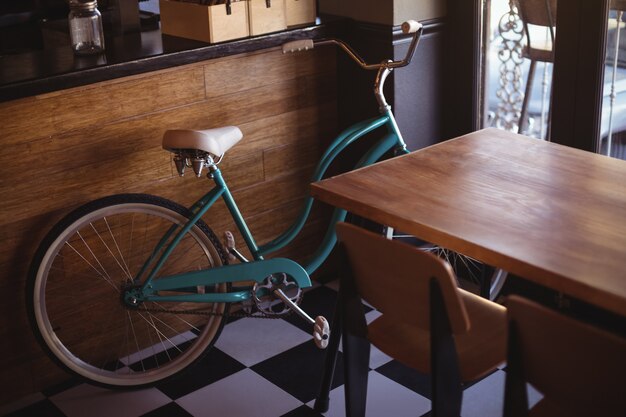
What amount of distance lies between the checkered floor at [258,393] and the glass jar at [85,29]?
1181mm

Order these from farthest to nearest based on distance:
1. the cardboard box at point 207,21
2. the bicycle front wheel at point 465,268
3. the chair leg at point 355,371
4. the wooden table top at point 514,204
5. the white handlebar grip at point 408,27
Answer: the bicycle front wheel at point 465,268
the cardboard box at point 207,21
the white handlebar grip at point 408,27
the chair leg at point 355,371
the wooden table top at point 514,204

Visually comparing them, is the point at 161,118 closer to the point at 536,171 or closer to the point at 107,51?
the point at 107,51

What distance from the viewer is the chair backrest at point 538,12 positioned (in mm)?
3127

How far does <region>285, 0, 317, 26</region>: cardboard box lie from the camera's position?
329 centimetres

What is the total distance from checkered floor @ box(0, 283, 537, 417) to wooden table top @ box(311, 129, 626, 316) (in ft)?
2.72

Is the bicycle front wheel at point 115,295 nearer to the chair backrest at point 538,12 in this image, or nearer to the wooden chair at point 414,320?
the wooden chair at point 414,320

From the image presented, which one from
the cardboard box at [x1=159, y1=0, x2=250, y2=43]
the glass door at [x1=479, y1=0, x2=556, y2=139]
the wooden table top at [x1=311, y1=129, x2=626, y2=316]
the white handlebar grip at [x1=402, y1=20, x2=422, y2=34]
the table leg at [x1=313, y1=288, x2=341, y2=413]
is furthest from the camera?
the glass door at [x1=479, y1=0, x2=556, y2=139]

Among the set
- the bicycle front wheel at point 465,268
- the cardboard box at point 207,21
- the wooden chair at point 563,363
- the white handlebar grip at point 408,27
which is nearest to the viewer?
the wooden chair at point 563,363

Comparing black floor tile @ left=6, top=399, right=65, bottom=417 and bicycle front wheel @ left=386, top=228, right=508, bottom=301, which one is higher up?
bicycle front wheel @ left=386, top=228, right=508, bottom=301

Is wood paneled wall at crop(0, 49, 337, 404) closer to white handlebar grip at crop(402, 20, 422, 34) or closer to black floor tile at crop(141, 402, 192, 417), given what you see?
black floor tile at crop(141, 402, 192, 417)

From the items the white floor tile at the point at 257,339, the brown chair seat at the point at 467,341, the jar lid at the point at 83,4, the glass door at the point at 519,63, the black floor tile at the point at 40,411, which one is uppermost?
the jar lid at the point at 83,4

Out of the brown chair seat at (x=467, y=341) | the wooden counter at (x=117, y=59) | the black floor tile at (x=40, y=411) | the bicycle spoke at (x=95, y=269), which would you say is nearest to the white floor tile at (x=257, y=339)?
the bicycle spoke at (x=95, y=269)

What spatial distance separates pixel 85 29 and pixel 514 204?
1589mm

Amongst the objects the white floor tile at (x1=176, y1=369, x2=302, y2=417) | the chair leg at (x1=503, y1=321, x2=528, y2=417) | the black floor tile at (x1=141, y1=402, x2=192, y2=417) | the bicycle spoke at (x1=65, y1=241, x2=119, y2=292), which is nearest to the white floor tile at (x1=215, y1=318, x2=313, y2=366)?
the white floor tile at (x1=176, y1=369, x2=302, y2=417)
